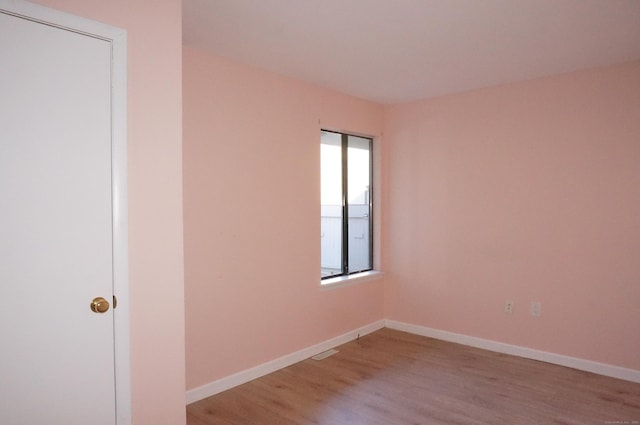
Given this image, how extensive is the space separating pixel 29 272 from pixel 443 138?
3.66m

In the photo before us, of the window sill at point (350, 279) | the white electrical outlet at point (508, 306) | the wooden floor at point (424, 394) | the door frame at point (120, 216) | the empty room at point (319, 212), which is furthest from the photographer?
the window sill at point (350, 279)

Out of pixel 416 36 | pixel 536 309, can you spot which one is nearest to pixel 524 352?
pixel 536 309

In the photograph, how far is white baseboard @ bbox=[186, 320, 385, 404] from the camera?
2869 millimetres

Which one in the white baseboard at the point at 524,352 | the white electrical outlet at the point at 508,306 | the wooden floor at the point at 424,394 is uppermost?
the white electrical outlet at the point at 508,306

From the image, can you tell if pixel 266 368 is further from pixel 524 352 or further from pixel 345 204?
pixel 524 352

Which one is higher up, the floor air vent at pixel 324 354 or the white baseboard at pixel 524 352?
the white baseboard at pixel 524 352

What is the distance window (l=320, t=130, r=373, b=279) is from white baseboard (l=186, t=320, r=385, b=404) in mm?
638

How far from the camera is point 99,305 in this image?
5.52 ft

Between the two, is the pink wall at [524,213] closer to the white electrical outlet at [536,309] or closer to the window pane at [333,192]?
the white electrical outlet at [536,309]

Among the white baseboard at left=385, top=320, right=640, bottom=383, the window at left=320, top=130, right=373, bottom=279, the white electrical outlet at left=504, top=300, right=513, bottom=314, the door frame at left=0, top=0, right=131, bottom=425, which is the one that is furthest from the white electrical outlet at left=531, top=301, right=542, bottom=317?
the door frame at left=0, top=0, right=131, bottom=425

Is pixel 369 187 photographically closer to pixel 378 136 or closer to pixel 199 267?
pixel 378 136

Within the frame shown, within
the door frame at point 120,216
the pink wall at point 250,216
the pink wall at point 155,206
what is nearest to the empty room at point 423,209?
the pink wall at point 250,216

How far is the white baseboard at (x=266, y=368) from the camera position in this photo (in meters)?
2.87

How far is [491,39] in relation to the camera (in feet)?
8.85
